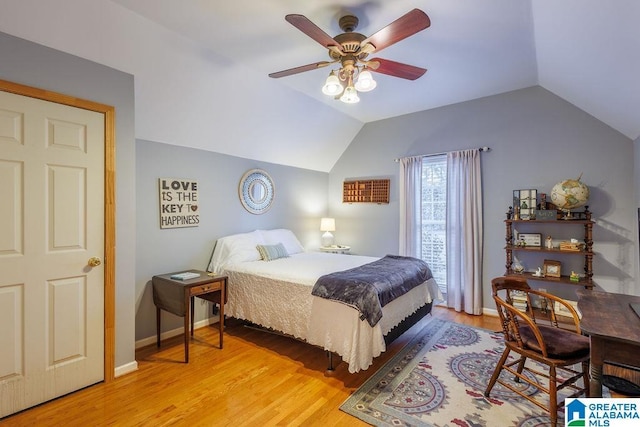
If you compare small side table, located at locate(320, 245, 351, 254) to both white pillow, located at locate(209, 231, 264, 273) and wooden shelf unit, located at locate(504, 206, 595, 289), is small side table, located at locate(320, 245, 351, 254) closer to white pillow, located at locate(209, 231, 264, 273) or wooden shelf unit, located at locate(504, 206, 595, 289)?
white pillow, located at locate(209, 231, 264, 273)

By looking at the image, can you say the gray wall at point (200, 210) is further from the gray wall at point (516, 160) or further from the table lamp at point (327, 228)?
the gray wall at point (516, 160)

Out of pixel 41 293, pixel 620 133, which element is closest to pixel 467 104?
pixel 620 133

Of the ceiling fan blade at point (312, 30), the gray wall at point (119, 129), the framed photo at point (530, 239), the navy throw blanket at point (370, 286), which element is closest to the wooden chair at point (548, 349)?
the navy throw blanket at point (370, 286)

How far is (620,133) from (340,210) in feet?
12.0

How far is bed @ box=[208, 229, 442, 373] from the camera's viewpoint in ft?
7.86

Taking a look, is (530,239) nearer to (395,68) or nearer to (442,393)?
(442,393)

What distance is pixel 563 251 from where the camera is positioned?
330 cm

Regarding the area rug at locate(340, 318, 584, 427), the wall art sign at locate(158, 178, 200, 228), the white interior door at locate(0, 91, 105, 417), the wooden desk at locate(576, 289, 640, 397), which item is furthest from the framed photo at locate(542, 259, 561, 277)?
the white interior door at locate(0, 91, 105, 417)

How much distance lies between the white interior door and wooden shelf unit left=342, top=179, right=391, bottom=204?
3.66 m

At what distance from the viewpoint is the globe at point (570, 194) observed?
→ 3.15 m

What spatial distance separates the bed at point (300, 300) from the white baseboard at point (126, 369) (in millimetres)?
1017

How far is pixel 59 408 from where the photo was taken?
2076 millimetres

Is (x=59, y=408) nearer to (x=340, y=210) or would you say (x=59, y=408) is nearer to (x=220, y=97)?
(x=220, y=97)

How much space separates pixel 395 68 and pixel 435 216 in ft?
8.81
